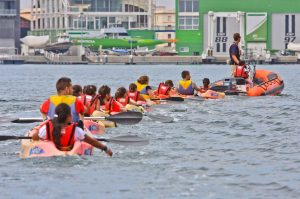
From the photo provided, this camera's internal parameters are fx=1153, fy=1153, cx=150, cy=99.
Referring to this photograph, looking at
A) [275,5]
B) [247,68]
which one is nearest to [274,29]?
[275,5]

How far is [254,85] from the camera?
57344mm

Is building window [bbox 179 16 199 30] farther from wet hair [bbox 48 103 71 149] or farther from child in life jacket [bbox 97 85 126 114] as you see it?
wet hair [bbox 48 103 71 149]

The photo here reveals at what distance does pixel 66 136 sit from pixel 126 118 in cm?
796

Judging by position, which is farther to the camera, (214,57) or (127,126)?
(214,57)

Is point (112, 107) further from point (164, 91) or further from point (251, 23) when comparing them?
point (251, 23)

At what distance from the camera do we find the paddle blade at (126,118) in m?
34.8

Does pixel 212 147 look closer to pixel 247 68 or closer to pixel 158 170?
pixel 158 170

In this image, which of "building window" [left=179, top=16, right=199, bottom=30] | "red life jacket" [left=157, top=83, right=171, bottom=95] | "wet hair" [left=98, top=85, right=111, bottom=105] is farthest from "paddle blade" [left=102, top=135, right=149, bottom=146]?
"building window" [left=179, top=16, right=199, bottom=30]

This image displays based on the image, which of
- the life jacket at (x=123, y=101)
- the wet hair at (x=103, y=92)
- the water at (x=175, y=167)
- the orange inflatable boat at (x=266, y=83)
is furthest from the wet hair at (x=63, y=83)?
the orange inflatable boat at (x=266, y=83)

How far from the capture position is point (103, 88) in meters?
38.2

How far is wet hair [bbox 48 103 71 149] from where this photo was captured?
26141 millimetres

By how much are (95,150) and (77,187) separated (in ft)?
17.7

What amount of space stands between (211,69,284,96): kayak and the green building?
380 ft

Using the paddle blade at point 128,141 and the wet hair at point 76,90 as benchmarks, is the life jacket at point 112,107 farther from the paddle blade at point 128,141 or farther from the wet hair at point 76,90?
the paddle blade at point 128,141
